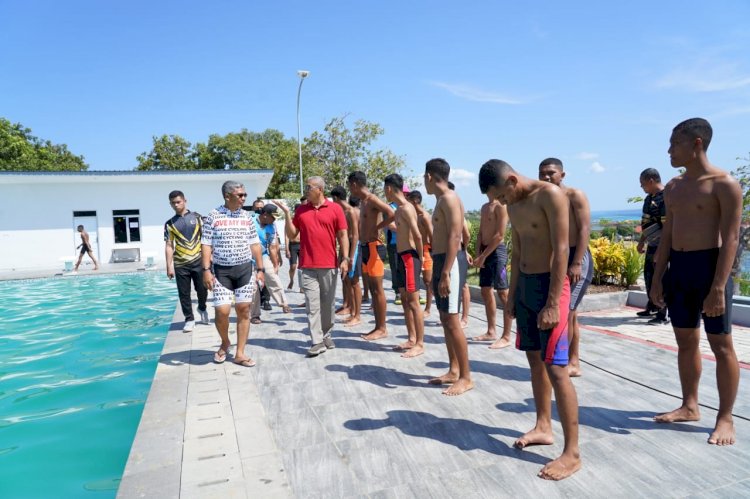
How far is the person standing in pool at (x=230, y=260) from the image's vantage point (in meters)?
5.05

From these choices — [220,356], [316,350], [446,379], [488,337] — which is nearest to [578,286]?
[446,379]

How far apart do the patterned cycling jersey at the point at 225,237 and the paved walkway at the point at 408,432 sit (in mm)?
1176

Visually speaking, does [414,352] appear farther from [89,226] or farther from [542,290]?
[89,226]

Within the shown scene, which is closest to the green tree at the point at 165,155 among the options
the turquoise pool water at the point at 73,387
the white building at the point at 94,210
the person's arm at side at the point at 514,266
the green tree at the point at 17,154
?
the green tree at the point at 17,154

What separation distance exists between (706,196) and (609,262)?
19.2 feet

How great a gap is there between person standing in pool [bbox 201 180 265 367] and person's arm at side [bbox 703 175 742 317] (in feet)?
13.6

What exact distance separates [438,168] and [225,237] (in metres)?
2.42

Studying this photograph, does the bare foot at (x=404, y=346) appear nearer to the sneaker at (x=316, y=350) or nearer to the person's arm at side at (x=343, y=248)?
the sneaker at (x=316, y=350)

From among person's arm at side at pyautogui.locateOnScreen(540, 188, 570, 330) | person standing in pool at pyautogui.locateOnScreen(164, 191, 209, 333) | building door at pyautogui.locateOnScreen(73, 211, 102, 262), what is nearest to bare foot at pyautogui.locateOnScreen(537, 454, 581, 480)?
person's arm at side at pyautogui.locateOnScreen(540, 188, 570, 330)

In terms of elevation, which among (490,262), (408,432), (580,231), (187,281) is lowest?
(408,432)

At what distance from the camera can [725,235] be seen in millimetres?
2881

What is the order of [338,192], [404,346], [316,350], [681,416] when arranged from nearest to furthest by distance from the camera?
[681,416]
[316,350]
[404,346]
[338,192]

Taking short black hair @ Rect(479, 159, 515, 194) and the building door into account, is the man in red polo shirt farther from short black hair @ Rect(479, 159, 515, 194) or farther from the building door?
the building door

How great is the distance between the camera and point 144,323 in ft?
30.7
